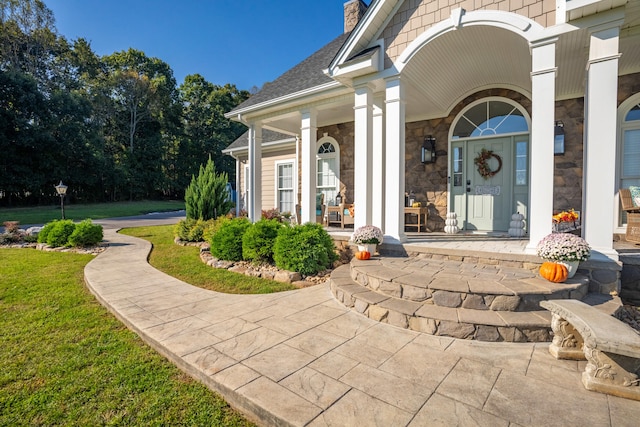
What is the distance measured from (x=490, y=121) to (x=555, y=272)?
4.27m

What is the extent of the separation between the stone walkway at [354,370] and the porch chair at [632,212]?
326cm

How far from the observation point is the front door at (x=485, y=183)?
6262mm

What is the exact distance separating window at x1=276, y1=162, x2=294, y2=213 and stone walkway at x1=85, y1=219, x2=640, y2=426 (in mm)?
6445

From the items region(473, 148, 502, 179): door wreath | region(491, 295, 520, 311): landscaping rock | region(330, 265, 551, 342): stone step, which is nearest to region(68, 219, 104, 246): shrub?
region(330, 265, 551, 342): stone step

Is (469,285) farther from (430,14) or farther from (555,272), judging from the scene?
(430,14)

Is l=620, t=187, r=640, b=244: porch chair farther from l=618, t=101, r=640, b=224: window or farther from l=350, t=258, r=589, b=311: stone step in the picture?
l=350, t=258, r=589, b=311: stone step

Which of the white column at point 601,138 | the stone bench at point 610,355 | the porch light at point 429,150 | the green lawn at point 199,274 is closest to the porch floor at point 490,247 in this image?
the white column at point 601,138

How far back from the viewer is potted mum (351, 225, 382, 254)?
4.61 metres

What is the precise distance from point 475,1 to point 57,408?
5.77 metres

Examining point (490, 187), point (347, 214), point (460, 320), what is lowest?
point (460, 320)

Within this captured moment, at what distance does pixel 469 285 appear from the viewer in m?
3.08

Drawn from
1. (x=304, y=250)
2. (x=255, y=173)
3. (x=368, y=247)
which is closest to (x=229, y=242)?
(x=304, y=250)

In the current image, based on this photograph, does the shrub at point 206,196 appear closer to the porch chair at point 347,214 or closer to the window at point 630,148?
the porch chair at point 347,214

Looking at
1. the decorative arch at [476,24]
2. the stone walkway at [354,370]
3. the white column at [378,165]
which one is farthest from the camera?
the white column at [378,165]
